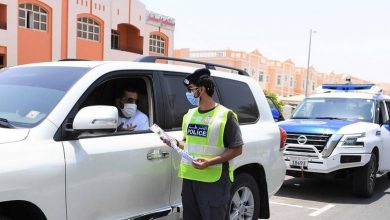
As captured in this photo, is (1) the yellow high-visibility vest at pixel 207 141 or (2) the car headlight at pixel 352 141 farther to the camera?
(2) the car headlight at pixel 352 141

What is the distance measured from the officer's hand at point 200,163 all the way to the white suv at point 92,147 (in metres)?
0.33

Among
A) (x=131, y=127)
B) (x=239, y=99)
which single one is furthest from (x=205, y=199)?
(x=239, y=99)

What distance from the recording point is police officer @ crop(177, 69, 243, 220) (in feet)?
12.4

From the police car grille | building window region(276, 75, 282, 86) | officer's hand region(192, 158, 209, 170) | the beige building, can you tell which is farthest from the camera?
building window region(276, 75, 282, 86)

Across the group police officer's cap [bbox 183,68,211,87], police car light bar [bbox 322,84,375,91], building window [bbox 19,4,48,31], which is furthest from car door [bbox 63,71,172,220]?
building window [bbox 19,4,48,31]

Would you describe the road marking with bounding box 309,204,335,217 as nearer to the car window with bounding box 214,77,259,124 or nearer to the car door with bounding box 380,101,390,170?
the car door with bounding box 380,101,390,170

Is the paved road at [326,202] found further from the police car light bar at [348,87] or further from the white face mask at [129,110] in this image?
the white face mask at [129,110]

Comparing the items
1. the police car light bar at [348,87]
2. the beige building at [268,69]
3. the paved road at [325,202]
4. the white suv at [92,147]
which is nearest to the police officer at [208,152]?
the white suv at [92,147]

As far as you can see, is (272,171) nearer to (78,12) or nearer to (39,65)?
(39,65)

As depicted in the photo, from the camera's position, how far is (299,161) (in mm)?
7891

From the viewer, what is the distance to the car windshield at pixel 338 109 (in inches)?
349

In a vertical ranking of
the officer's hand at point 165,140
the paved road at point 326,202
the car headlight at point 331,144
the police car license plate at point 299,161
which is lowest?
the paved road at point 326,202

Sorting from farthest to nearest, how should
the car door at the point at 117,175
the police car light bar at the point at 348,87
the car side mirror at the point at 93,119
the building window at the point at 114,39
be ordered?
the building window at the point at 114,39, the police car light bar at the point at 348,87, the car door at the point at 117,175, the car side mirror at the point at 93,119

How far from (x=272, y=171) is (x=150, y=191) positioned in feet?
6.03
